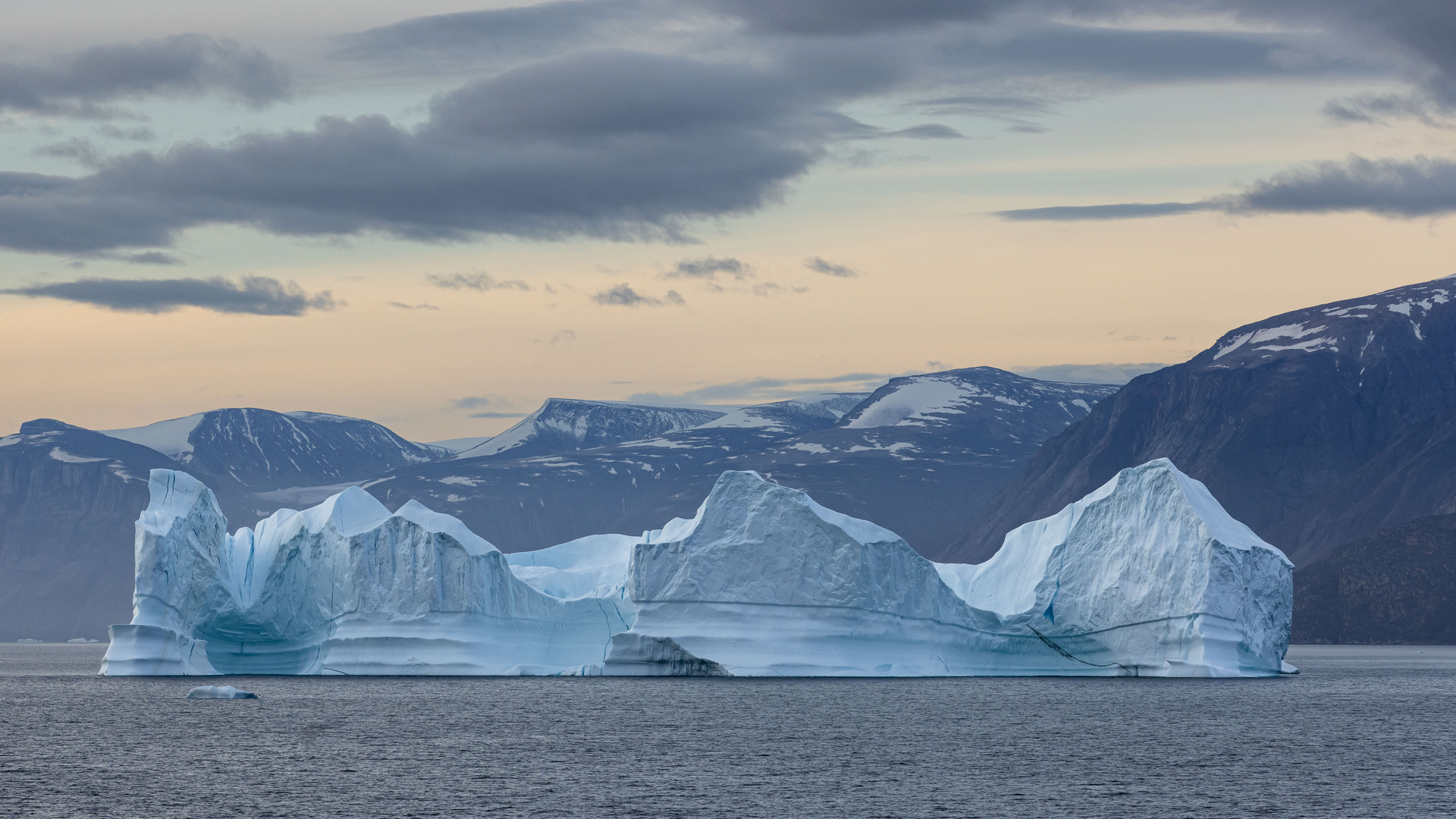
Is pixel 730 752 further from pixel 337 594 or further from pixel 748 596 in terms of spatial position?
pixel 337 594

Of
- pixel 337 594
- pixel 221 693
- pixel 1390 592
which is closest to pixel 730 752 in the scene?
pixel 221 693

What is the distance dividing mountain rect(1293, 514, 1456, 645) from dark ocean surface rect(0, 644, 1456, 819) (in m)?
120

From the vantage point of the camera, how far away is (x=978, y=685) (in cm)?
7250

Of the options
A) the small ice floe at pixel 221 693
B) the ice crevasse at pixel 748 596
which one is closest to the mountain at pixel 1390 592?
the ice crevasse at pixel 748 596

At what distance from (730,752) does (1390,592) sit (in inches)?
6239

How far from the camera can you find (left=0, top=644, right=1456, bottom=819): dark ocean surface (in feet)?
115

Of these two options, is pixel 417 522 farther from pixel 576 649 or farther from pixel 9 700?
pixel 9 700

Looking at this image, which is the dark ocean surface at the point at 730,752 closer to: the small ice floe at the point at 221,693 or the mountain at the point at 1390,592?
the small ice floe at the point at 221,693

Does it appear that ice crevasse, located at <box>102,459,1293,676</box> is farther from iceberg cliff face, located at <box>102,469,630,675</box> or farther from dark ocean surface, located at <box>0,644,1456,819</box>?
dark ocean surface, located at <box>0,644,1456,819</box>

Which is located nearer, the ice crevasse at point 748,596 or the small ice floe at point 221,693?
the small ice floe at point 221,693

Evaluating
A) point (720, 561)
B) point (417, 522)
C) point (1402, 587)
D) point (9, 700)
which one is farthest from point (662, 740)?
point (1402, 587)

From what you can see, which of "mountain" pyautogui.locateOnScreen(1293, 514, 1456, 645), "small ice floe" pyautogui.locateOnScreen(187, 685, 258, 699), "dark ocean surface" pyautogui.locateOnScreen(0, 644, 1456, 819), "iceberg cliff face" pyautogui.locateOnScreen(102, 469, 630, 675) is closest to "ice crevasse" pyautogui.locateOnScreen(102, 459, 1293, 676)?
"iceberg cliff face" pyautogui.locateOnScreen(102, 469, 630, 675)

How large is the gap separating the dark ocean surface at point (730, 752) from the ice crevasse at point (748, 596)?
1.75 metres

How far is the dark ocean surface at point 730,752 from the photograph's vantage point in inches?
1383
